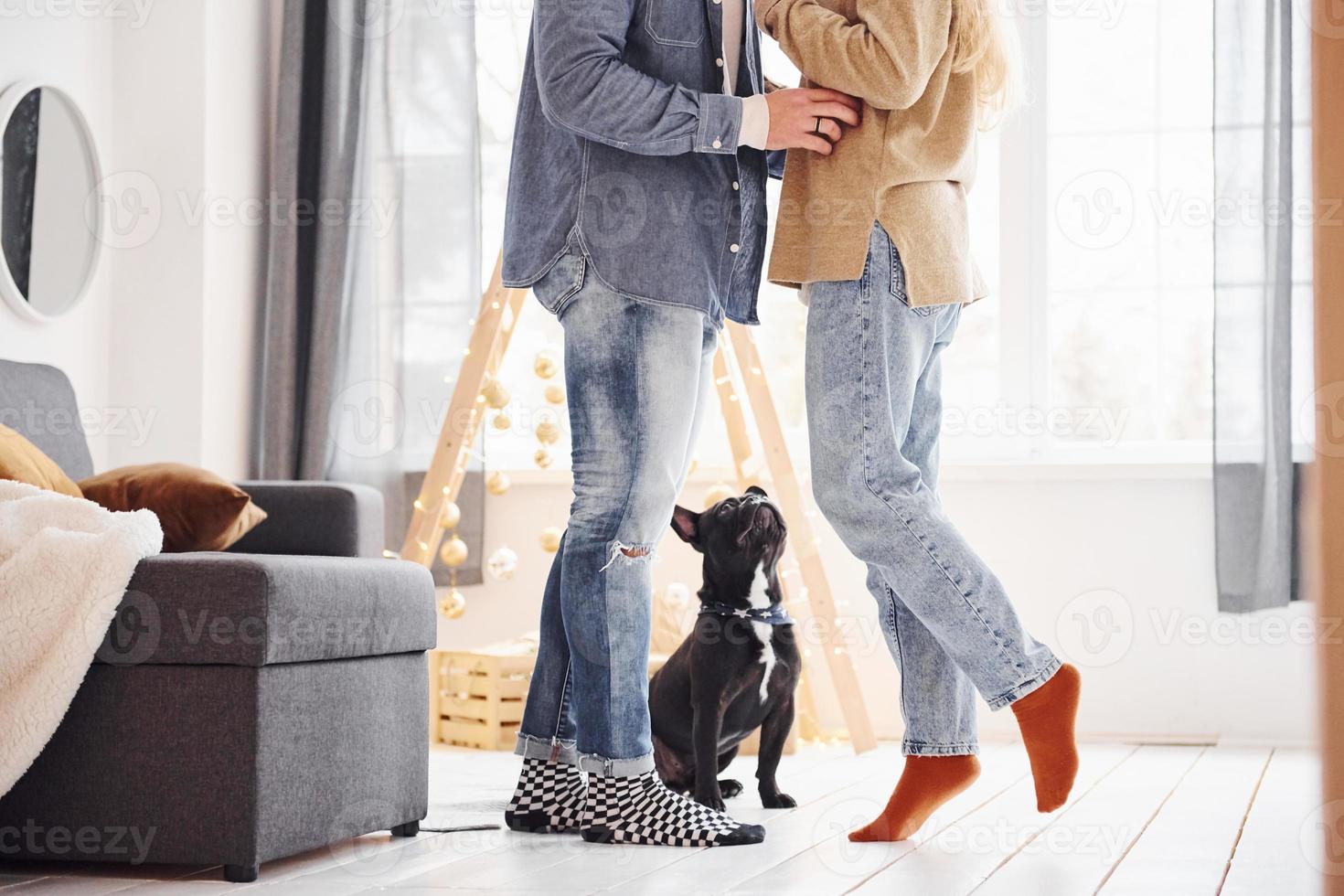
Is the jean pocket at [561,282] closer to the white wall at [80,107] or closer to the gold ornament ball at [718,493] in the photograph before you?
the gold ornament ball at [718,493]

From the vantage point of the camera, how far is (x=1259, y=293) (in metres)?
3.11

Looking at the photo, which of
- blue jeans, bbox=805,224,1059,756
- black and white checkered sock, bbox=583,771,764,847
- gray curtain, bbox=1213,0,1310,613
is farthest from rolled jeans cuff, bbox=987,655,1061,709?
gray curtain, bbox=1213,0,1310,613

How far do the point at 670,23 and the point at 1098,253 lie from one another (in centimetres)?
194

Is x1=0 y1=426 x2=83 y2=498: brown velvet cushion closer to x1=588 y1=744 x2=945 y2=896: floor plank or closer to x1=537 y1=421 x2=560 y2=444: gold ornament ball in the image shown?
x1=588 y1=744 x2=945 y2=896: floor plank

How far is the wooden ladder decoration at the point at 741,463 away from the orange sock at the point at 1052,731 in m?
1.36

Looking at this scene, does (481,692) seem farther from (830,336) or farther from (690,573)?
(830,336)

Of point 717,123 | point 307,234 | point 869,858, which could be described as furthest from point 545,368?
point 869,858

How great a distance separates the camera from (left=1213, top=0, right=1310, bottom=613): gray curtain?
3078mm

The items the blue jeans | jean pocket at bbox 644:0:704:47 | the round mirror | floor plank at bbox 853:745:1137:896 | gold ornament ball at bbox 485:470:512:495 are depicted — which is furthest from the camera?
gold ornament ball at bbox 485:470:512:495

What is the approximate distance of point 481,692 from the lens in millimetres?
3189

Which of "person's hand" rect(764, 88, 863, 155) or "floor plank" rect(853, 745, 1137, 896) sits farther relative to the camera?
"person's hand" rect(764, 88, 863, 155)

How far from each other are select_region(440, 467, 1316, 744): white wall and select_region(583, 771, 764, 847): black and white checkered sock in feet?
5.28

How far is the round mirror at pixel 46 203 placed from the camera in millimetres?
2930

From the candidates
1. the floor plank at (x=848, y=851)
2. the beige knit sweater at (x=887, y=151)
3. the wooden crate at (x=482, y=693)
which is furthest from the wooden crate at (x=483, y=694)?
the beige knit sweater at (x=887, y=151)
